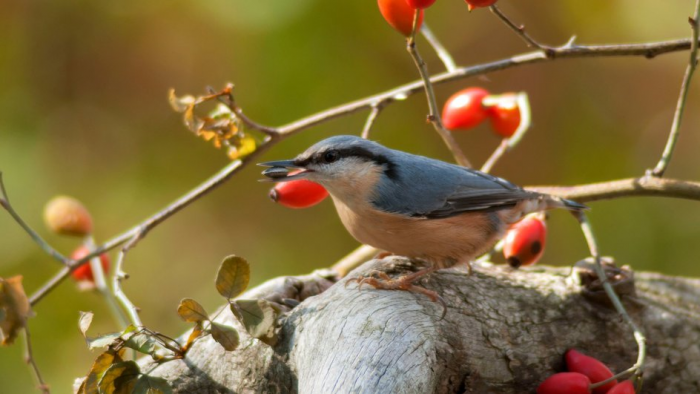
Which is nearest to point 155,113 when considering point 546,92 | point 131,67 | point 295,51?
point 131,67

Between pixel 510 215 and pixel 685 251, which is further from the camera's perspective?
pixel 685 251

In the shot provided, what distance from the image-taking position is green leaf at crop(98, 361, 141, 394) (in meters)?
1.60

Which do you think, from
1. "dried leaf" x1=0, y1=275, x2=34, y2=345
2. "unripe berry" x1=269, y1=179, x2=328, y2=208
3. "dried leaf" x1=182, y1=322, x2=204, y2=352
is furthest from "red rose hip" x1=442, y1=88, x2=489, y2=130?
"dried leaf" x1=0, y1=275, x2=34, y2=345

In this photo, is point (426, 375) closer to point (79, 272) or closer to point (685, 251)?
point (79, 272)

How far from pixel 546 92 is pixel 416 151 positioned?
76 cm

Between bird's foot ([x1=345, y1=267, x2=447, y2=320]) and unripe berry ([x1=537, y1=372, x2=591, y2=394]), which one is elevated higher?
bird's foot ([x1=345, y1=267, x2=447, y2=320])

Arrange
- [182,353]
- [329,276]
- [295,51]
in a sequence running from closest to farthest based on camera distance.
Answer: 1. [182,353]
2. [329,276]
3. [295,51]

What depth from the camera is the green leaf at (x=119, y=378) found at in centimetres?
160

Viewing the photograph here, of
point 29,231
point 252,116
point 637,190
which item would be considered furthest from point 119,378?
point 252,116

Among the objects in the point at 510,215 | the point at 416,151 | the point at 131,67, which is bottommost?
the point at 510,215

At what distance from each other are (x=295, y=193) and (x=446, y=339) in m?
0.65

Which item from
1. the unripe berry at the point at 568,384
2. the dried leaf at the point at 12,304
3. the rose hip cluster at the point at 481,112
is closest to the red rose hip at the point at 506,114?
the rose hip cluster at the point at 481,112

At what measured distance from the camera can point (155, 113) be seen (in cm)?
355

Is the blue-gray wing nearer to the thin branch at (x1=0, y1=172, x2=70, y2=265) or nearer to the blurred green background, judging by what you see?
the thin branch at (x1=0, y1=172, x2=70, y2=265)
